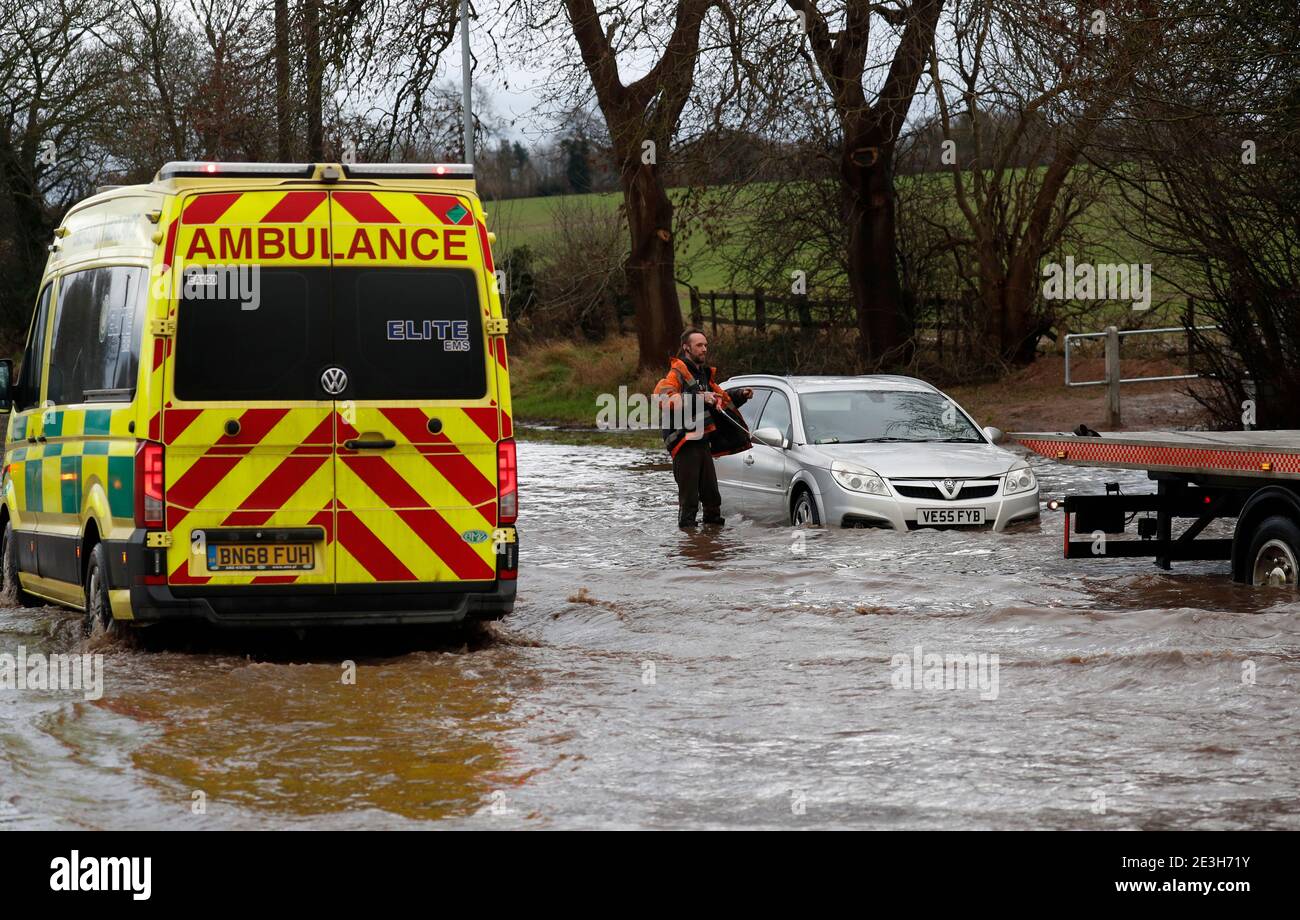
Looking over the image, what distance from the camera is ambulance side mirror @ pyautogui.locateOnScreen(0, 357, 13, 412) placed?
11.4 m

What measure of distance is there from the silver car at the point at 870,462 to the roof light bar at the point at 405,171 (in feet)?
19.6

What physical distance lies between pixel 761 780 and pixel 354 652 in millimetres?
3951

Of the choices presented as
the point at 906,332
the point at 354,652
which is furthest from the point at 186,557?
the point at 906,332

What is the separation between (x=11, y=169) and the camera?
49.9 metres

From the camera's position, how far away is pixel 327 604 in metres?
9.30

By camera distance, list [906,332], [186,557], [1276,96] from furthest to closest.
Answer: [906,332] < [1276,96] < [186,557]

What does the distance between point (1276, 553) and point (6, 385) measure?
7.85m

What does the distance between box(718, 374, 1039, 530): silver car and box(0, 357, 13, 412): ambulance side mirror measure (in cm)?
652

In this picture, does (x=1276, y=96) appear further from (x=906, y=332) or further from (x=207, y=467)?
(x=906, y=332)

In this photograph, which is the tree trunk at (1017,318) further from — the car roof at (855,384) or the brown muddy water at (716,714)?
the brown muddy water at (716,714)

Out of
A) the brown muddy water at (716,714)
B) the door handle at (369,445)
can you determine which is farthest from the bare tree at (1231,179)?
the door handle at (369,445)

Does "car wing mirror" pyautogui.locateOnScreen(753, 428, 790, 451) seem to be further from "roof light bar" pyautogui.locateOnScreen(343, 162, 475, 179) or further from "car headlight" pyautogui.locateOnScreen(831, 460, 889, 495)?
"roof light bar" pyautogui.locateOnScreen(343, 162, 475, 179)

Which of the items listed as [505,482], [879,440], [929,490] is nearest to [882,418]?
[879,440]

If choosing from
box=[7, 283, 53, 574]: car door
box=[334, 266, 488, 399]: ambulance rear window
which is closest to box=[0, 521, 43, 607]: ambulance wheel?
box=[7, 283, 53, 574]: car door
